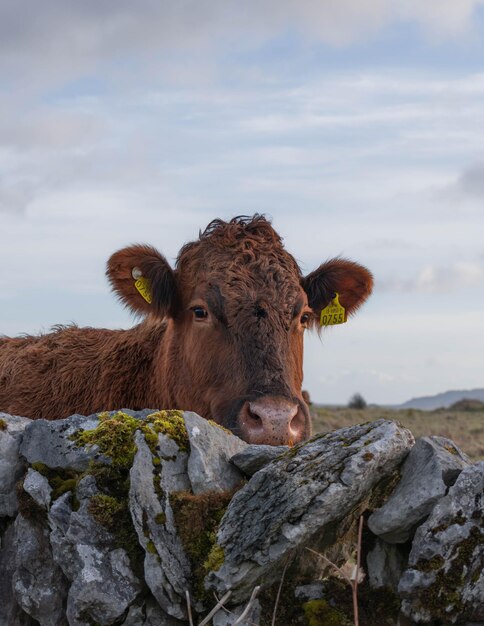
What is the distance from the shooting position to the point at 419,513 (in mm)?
4426

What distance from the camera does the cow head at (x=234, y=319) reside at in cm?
709

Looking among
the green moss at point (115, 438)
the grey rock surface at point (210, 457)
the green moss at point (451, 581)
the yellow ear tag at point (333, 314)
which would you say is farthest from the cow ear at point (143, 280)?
the green moss at point (451, 581)

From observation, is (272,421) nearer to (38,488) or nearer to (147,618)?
(38,488)

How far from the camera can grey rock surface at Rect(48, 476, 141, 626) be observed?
4.62 m

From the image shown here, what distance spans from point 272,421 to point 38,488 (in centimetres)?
221

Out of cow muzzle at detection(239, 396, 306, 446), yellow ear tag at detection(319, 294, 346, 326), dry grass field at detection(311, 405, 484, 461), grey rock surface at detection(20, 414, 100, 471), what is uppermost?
dry grass field at detection(311, 405, 484, 461)

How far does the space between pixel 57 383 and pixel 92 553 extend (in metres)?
4.87

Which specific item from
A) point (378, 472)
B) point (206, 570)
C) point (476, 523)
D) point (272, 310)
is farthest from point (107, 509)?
point (272, 310)

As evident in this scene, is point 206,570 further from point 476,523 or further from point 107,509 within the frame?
point 476,523

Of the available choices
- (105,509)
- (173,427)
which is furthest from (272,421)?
(105,509)

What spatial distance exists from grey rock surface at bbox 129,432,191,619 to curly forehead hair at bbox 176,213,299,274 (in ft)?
12.1

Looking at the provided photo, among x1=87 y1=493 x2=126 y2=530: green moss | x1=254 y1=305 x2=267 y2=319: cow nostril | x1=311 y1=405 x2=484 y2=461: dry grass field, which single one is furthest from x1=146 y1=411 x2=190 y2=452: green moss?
x1=311 y1=405 x2=484 y2=461: dry grass field

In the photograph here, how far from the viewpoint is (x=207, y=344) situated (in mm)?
7922

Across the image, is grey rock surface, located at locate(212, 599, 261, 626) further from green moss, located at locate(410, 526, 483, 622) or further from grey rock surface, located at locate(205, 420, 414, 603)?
green moss, located at locate(410, 526, 483, 622)
